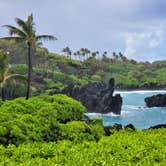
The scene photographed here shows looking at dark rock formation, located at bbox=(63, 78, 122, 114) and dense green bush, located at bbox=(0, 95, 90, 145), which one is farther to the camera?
dark rock formation, located at bbox=(63, 78, 122, 114)

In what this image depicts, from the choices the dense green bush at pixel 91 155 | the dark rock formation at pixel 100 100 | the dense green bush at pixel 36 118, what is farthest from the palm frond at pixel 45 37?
the dark rock formation at pixel 100 100

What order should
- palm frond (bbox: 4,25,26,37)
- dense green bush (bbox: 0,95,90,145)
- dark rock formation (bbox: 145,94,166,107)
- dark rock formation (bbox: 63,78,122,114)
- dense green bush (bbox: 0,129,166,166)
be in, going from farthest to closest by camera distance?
dark rock formation (bbox: 145,94,166,107) → dark rock formation (bbox: 63,78,122,114) → palm frond (bbox: 4,25,26,37) → dense green bush (bbox: 0,95,90,145) → dense green bush (bbox: 0,129,166,166)

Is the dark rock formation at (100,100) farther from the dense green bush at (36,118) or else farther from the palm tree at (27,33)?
the dense green bush at (36,118)

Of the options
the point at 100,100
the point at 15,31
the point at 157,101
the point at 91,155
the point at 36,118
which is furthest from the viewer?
the point at 157,101

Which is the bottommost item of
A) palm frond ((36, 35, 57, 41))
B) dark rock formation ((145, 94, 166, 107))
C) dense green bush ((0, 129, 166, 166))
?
dark rock formation ((145, 94, 166, 107))

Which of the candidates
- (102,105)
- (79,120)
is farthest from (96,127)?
(102,105)

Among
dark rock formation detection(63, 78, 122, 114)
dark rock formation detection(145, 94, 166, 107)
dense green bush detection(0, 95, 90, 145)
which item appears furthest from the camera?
dark rock formation detection(145, 94, 166, 107)

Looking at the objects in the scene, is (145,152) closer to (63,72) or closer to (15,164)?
(15,164)

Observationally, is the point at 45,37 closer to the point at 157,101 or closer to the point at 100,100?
the point at 100,100

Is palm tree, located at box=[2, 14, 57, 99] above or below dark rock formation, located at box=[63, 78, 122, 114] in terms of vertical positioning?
above

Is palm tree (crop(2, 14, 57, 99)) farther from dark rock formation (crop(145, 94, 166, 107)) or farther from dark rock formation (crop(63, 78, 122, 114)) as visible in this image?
dark rock formation (crop(145, 94, 166, 107))

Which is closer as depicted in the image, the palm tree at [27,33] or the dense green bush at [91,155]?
the dense green bush at [91,155]

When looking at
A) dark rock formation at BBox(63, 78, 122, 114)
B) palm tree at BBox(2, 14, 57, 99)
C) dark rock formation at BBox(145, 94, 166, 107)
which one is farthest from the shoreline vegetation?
dark rock formation at BBox(145, 94, 166, 107)

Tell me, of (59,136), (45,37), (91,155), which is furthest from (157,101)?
(91,155)
